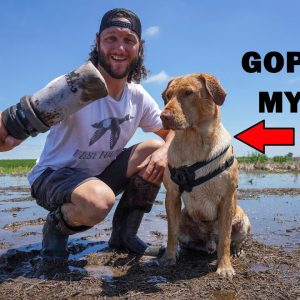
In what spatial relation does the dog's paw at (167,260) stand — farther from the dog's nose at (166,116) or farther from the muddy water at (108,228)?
the dog's nose at (166,116)

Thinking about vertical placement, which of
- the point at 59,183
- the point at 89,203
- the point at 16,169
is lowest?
the point at 16,169

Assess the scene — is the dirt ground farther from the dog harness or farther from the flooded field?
the dog harness

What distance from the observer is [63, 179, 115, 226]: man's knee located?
4245 millimetres

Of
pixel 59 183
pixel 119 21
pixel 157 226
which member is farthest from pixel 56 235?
pixel 119 21

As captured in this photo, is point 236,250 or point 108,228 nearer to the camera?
point 236,250

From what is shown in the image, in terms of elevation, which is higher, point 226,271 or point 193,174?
point 193,174

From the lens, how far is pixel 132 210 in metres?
5.29

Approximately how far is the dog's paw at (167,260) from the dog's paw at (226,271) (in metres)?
0.53

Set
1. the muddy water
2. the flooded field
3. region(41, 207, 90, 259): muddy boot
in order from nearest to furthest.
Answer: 1. the flooded field
2. region(41, 207, 90, 259): muddy boot
3. the muddy water

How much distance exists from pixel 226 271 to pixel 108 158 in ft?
6.40

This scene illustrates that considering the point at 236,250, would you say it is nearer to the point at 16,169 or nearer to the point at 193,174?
the point at 193,174

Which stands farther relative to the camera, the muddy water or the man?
the muddy water

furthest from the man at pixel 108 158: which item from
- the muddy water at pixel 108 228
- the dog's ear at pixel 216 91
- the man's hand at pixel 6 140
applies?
the man's hand at pixel 6 140

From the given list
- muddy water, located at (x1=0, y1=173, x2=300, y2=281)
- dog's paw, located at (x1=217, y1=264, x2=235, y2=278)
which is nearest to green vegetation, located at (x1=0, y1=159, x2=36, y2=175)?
muddy water, located at (x1=0, y1=173, x2=300, y2=281)
